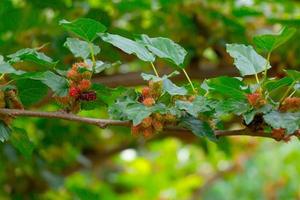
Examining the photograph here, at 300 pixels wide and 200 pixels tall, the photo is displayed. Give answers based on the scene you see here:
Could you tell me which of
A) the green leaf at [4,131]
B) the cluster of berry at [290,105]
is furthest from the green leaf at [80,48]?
the cluster of berry at [290,105]

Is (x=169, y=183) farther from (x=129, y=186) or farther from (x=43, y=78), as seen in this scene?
(x=43, y=78)

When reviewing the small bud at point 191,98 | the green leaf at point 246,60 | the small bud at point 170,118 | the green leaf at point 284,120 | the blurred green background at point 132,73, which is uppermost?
the green leaf at point 246,60

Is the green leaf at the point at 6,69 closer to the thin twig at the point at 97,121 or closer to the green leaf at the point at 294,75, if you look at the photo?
the thin twig at the point at 97,121

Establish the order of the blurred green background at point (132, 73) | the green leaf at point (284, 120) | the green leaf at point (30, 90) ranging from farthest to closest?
the blurred green background at point (132, 73), the green leaf at point (30, 90), the green leaf at point (284, 120)

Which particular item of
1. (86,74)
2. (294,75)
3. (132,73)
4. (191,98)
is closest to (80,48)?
(86,74)

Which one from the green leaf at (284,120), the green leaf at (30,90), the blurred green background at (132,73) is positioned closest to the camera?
the green leaf at (284,120)

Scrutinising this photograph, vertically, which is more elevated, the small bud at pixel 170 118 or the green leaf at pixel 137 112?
the green leaf at pixel 137 112

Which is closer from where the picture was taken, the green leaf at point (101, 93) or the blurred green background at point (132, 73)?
the green leaf at point (101, 93)

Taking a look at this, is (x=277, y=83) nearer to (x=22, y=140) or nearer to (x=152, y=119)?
(x=152, y=119)
